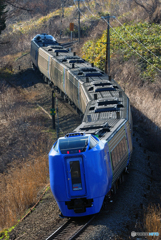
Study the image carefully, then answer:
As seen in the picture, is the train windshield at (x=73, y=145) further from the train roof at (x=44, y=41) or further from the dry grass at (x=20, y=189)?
the train roof at (x=44, y=41)

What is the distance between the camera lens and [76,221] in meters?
10.6

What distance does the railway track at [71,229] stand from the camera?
31.8 ft

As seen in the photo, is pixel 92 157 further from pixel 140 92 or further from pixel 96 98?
pixel 140 92

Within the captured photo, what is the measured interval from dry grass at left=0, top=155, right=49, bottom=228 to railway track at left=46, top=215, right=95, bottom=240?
2133 millimetres

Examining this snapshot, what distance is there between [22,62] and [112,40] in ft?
34.7

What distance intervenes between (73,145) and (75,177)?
36.4 inches

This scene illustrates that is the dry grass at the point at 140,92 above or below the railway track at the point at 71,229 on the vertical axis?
below

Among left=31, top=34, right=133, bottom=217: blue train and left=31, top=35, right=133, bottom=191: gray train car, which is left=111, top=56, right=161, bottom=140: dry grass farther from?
left=31, top=34, right=133, bottom=217: blue train

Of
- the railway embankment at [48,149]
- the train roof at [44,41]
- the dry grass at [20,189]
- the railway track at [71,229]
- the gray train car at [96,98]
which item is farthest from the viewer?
the train roof at [44,41]

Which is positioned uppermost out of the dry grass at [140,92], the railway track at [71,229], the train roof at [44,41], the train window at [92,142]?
the train window at [92,142]

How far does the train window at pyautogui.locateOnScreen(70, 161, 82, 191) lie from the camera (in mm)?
9977

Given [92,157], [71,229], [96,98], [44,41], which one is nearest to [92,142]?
[92,157]

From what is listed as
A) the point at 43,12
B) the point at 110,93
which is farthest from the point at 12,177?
the point at 43,12

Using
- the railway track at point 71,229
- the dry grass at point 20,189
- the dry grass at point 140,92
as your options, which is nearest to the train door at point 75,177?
the railway track at point 71,229
